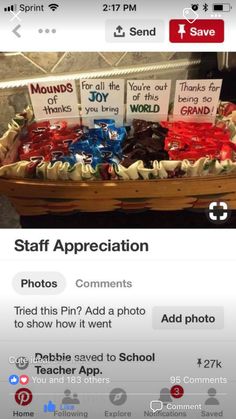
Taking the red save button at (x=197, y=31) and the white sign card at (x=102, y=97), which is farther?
the white sign card at (x=102, y=97)

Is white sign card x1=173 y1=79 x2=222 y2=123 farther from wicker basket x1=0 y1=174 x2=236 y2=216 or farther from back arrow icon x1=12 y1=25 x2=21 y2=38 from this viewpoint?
back arrow icon x1=12 y1=25 x2=21 y2=38

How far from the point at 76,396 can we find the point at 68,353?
7 centimetres

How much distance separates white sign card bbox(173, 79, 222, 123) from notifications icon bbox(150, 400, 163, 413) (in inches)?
21.3

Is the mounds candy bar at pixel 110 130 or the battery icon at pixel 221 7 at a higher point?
the battery icon at pixel 221 7

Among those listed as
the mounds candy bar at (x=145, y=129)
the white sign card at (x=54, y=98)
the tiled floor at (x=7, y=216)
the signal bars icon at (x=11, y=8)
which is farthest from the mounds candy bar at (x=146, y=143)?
the signal bars icon at (x=11, y=8)

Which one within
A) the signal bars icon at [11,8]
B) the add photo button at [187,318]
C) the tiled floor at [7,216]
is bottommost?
the add photo button at [187,318]

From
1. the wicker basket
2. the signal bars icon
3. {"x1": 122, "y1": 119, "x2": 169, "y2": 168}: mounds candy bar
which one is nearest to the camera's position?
A: the signal bars icon

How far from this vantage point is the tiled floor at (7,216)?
0.80 metres

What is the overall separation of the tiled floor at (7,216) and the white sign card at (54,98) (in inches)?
8.0

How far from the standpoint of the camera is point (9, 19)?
2.44ft

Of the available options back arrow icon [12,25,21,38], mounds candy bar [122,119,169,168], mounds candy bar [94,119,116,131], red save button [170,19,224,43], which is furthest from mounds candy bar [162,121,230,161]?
back arrow icon [12,25,21,38]

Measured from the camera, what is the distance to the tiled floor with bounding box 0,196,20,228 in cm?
80

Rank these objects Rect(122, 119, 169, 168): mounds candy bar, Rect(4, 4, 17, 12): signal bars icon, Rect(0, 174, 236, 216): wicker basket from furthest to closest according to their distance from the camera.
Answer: Rect(122, 119, 169, 168): mounds candy bar, Rect(0, 174, 236, 216): wicker basket, Rect(4, 4, 17, 12): signal bars icon

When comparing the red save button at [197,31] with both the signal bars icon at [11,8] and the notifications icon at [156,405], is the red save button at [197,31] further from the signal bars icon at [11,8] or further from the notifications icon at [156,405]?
the notifications icon at [156,405]
